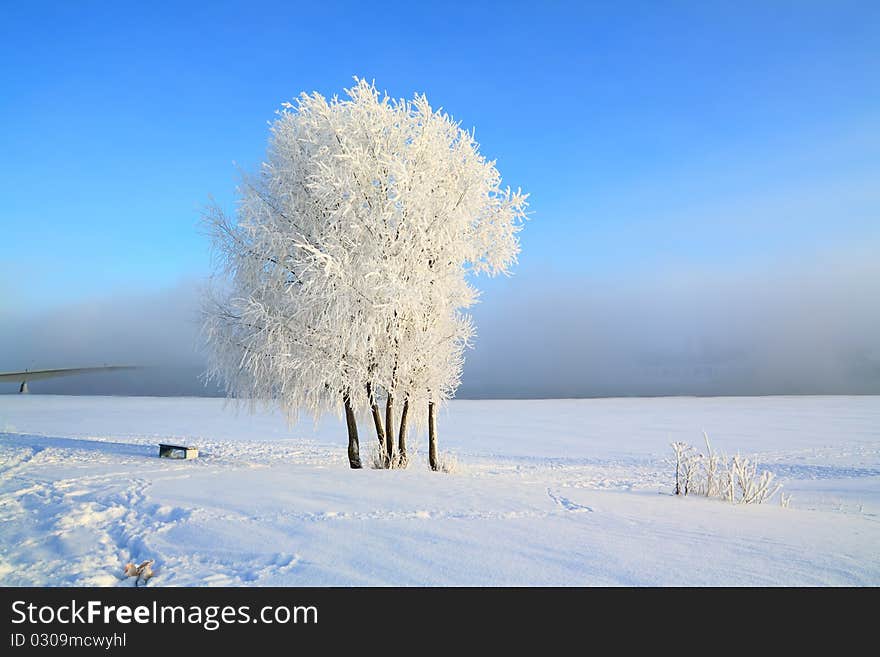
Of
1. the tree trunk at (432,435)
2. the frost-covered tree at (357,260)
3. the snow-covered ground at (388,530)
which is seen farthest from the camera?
the tree trunk at (432,435)

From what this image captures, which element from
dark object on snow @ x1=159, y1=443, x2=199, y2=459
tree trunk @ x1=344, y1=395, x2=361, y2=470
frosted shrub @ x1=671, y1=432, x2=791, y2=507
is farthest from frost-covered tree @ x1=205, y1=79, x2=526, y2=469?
frosted shrub @ x1=671, y1=432, x2=791, y2=507

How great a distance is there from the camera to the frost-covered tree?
12.7 meters

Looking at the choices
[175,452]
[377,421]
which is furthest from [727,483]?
[175,452]

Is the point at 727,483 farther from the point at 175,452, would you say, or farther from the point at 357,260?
the point at 175,452

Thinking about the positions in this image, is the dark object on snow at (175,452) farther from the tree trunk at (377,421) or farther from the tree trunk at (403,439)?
the tree trunk at (403,439)

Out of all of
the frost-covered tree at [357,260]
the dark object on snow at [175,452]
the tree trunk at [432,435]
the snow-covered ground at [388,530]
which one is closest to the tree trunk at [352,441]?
the frost-covered tree at [357,260]

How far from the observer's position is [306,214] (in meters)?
13.5

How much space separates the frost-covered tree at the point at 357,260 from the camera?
12.7 metres

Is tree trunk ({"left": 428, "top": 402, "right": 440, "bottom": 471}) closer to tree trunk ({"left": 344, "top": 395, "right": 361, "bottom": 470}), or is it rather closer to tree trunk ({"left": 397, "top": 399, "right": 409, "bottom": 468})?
tree trunk ({"left": 397, "top": 399, "right": 409, "bottom": 468})

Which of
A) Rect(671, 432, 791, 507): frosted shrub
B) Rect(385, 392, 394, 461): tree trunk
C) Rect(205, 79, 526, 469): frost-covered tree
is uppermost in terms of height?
Rect(205, 79, 526, 469): frost-covered tree

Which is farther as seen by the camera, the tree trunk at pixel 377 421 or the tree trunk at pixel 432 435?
the tree trunk at pixel 432 435
